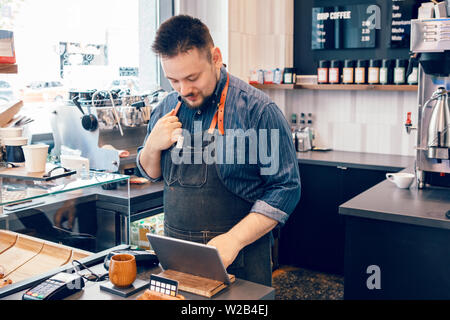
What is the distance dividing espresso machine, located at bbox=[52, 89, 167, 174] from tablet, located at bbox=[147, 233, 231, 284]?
5.01ft

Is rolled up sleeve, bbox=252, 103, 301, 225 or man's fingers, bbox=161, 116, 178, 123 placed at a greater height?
man's fingers, bbox=161, 116, 178, 123

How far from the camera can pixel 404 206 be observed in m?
2.68

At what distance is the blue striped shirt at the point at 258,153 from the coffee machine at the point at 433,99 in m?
1.27

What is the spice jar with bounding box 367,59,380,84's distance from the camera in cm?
432

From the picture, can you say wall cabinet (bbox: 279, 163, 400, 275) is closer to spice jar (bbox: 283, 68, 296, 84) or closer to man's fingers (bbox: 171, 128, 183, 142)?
spice jar (bbox: 283, 68, 296, 84)

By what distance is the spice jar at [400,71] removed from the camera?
4.21 m

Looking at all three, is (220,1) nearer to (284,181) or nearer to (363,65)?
(363,65)

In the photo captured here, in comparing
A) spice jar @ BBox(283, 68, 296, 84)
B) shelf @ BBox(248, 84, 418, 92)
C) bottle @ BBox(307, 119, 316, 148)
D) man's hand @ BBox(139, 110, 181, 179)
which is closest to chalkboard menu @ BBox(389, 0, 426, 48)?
shelf @ BBox(248, 84, 418, 92)

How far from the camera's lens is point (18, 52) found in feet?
10.8

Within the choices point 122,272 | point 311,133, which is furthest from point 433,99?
point 122,272

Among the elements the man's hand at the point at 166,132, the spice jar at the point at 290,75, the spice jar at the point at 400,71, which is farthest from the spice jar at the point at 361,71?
the man's hand at the point at 166,132

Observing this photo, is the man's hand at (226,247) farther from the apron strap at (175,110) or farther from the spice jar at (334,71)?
the spice jar at (334,71)

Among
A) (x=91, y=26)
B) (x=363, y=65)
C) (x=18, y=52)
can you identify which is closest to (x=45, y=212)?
(x=18, y=52)

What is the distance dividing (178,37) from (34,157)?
0.90 m
